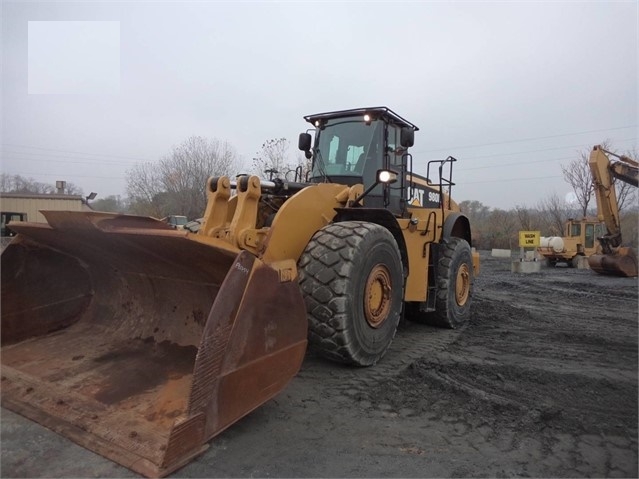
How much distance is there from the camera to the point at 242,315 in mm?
2711

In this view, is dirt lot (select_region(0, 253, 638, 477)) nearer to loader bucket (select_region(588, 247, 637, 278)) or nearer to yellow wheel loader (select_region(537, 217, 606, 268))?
loader bucket (select_region(588, 247, 637, 278))

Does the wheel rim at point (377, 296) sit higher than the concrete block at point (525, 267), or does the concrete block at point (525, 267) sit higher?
the wheel rim at point (377, 296)

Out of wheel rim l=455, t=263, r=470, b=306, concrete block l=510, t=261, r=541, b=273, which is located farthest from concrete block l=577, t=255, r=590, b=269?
wheel rim l=455, t=263, r=470, b=306

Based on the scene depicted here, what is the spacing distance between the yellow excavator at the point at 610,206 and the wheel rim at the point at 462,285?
10466 millimetres

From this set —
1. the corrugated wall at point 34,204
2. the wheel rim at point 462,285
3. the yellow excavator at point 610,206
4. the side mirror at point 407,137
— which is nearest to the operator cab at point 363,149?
the side mirror at point 407,137

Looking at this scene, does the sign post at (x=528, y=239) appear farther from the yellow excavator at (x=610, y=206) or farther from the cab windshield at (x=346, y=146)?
the cab windshield at (x=346, y=146)

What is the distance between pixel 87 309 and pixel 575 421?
4.32m

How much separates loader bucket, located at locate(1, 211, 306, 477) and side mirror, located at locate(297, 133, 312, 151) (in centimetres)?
278

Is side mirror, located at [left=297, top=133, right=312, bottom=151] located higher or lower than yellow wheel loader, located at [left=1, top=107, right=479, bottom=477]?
higher

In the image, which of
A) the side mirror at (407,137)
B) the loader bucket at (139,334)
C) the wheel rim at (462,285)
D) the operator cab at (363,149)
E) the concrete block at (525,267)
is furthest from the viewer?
the concrete block at (525,267)

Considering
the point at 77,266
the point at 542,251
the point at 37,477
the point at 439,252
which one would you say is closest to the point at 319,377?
the point at 37,477

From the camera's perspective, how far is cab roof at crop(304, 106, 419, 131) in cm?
541

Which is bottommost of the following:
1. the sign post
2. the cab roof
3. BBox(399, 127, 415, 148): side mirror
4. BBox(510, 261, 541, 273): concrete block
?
BBox(510, 261, 541, 273): concrete block

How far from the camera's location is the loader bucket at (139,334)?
8.41 ft
